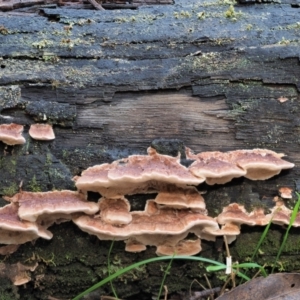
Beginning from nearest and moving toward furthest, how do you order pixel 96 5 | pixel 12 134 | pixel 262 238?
pixel 12 134
pixel 262 238
pixel 96 5

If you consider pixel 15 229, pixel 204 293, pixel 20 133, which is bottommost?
pixel 204 293

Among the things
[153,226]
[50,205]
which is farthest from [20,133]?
[153,226]

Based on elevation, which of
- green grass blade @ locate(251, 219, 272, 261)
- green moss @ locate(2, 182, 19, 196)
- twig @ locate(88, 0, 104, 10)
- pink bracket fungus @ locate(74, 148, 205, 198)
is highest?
twig @ locate(88, 0, 104, 10)

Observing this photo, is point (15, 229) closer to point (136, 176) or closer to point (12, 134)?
point (12, 134)

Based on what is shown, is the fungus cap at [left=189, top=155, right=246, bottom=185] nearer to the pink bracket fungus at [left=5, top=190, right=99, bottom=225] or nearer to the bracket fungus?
the bracket fungus

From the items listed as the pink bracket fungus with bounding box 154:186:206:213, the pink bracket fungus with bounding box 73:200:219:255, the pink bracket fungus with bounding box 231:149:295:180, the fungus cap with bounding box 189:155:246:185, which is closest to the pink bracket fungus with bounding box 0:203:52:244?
the pink bracket fungus with bounding box 73:200:219:255

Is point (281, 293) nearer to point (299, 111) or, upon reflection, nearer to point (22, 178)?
point (299, 111)
